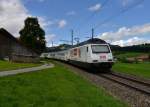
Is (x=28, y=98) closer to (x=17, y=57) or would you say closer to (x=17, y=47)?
(x=17, y=57)

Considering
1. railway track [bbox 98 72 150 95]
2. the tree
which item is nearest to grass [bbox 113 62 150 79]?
railway track [bbox 98 72 150 95]

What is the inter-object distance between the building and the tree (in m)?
27.9

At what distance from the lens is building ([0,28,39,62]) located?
161ft

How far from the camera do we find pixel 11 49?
168 feet

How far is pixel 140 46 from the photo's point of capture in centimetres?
7200

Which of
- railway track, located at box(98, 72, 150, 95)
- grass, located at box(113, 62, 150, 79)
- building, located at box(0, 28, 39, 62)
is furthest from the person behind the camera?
building, located at box(0, 28, 39, 62)

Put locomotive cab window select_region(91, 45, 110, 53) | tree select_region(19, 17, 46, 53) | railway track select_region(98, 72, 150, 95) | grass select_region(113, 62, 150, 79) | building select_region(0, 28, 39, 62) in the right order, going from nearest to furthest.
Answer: railway track select_region(98, 72, 150, 95) → grass select_region(113, 62, 150, 79) → locomotive cab window select_region(91, 45, 110, 53) → building select_region(0, 28, 39, 62) → tree select_region(19, 17, 46, 53)

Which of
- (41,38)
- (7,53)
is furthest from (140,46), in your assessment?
(7,53)

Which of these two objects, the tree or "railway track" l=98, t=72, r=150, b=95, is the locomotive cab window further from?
the tree

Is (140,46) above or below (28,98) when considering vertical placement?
above

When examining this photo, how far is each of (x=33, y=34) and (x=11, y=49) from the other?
3170 cm

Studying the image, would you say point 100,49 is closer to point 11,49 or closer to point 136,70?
point 136,70

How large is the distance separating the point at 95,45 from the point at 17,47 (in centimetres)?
2616

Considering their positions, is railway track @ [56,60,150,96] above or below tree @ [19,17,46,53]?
below
